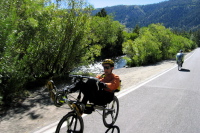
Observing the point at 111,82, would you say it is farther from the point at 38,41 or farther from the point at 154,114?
the point at 38,41

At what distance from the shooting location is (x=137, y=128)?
4727 mm

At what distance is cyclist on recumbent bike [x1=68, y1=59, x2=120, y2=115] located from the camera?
13.0ft

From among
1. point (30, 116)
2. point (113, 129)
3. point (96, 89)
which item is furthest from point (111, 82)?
point (30, 116)

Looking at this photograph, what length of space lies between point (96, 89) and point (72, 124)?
83 centimetres

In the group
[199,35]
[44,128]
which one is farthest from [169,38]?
[199,35]

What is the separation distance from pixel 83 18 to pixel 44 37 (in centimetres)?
258

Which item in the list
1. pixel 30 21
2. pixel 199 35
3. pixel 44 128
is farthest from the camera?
pixel 199 35

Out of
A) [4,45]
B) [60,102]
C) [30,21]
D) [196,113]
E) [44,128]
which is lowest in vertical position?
[196,113]

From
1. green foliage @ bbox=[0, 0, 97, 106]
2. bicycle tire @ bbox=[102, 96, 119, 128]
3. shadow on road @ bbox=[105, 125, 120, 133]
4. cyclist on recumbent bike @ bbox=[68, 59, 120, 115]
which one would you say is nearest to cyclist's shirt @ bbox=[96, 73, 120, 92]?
cyclist on recumbent bike @ bbox=[68, 59, 120, 115]

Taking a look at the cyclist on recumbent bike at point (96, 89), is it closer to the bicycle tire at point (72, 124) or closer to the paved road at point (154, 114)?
the bicycle tire at point (72, 124)

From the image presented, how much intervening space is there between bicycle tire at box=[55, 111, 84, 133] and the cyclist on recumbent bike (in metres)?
0.18

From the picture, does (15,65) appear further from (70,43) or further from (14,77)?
(70,43)

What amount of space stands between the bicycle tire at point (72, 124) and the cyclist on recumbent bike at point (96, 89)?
18cm

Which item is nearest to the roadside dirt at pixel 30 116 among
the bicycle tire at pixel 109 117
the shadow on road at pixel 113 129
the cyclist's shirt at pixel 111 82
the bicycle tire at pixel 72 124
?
the bicycle tire at pixel 72 124
